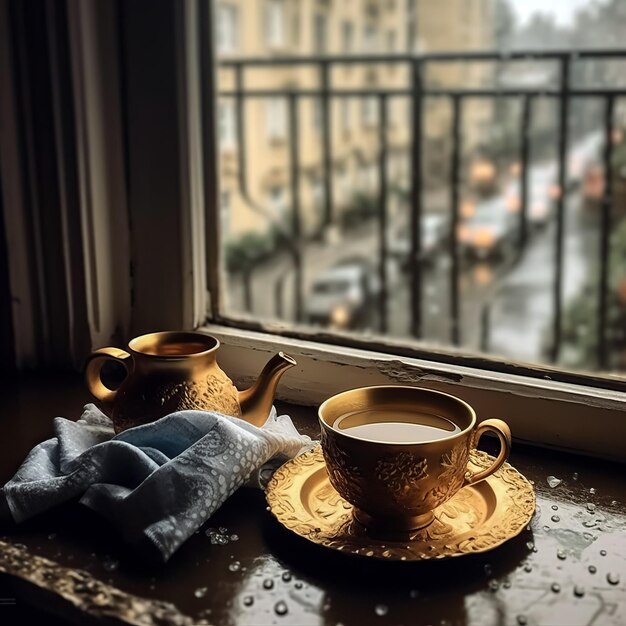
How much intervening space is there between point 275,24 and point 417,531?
8.34ft

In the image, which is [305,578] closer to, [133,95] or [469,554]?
[469,554]

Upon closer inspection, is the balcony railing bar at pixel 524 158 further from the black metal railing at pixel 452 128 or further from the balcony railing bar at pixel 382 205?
the balcony railing bar at pixel 382 205

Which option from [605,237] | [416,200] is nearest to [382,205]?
[416,200]

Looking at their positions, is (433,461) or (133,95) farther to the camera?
(133,95)

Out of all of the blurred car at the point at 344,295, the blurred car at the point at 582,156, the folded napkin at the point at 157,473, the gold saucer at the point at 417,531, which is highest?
the blurred car at the point at 582,156

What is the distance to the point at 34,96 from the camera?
35.9 inches

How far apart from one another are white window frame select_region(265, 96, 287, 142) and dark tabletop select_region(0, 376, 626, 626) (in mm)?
2350

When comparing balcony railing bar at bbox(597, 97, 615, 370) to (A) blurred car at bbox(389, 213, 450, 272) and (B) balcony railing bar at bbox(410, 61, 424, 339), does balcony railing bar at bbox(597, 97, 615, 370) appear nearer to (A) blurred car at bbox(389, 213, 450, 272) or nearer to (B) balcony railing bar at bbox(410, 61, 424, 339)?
(B) balcony railing bar at bbox(410, 61, 424, 339)

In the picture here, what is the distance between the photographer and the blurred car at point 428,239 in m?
2.77

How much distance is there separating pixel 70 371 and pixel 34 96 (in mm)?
318

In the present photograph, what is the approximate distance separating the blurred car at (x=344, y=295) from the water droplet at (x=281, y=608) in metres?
2.40

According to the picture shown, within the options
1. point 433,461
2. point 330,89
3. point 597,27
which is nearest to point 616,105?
point 597,27

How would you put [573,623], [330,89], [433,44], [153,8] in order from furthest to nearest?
1. [433,44]
2. [330,89]
3. [153,8]
4. [573,623]

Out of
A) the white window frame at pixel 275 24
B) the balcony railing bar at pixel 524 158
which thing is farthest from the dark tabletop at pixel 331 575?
the white window frame at pixel 275 24
